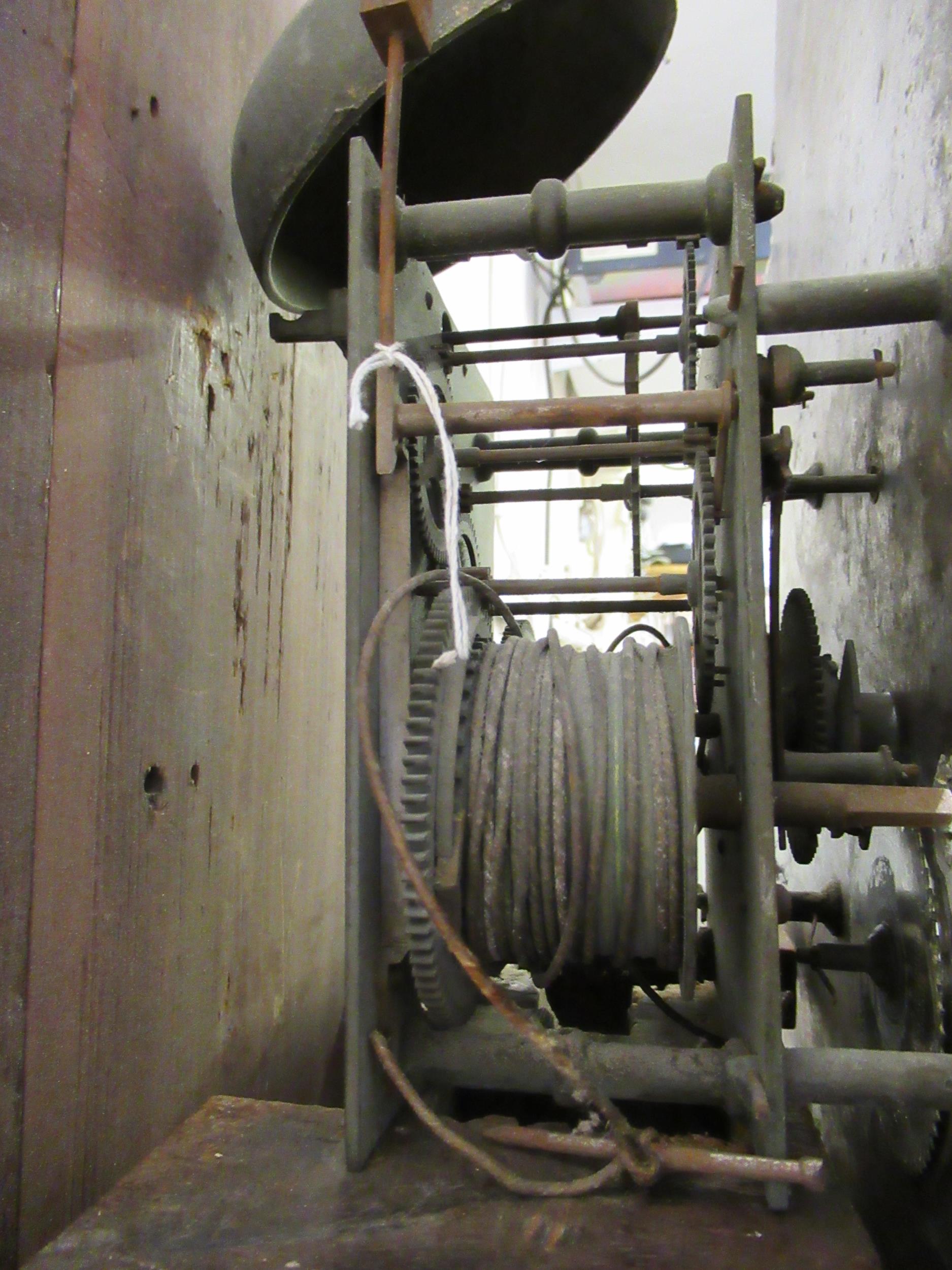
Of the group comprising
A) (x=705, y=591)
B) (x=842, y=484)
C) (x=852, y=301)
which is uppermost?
(x=852, y=301)

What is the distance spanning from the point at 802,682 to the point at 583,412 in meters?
0.68

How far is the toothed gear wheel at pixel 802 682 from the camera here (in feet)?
4.56

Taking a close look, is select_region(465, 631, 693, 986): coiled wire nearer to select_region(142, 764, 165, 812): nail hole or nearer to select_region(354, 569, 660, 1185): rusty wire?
select_region(354, 569, 660, 1185): rusty wire

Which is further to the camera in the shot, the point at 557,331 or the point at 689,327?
the point at 557,331

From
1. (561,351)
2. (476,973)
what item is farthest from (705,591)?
(476,973)

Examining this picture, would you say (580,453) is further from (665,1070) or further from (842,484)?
(665,1070)

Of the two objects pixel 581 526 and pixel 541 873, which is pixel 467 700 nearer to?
pixel 541 873

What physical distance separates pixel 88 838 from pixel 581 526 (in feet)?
19.8

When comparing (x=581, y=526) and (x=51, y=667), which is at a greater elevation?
(x=581, y=526)

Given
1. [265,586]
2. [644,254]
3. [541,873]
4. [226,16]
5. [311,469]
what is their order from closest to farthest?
[541,873] < [226,16] < [265,586] < [311,469] < [644,254]

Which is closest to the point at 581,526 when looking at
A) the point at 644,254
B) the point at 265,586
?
the point at 644,254

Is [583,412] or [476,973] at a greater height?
[583,412]

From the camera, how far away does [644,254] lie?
17.3 feet

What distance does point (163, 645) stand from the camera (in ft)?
4.07
